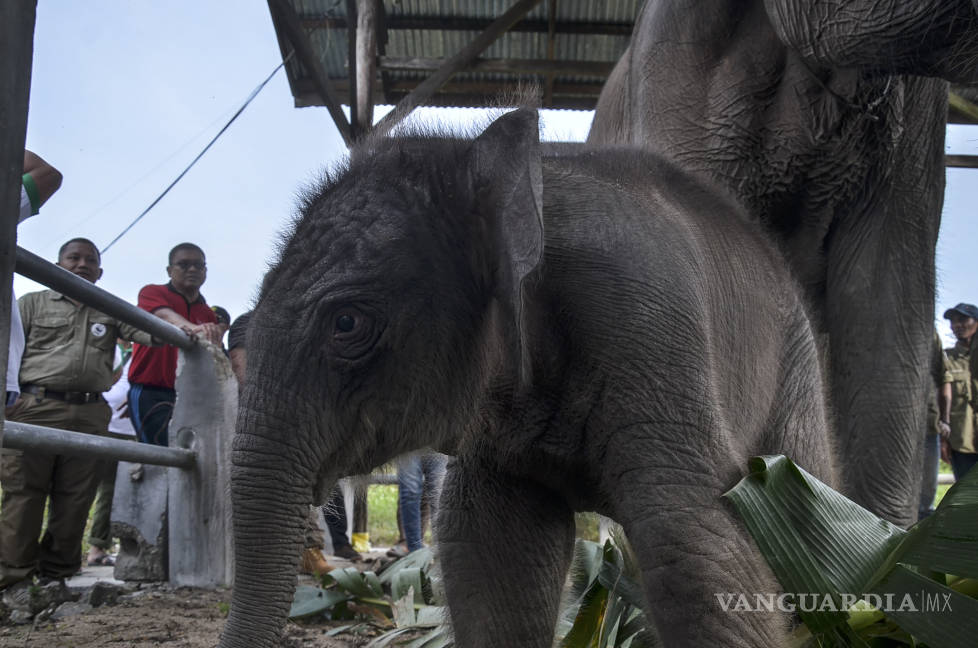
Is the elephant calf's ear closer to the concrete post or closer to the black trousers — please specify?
the concrete post

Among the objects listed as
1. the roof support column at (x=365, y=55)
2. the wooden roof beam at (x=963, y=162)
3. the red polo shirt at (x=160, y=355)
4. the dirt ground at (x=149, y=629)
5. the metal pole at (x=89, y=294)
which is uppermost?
the roof support column at (x=365, y=55)

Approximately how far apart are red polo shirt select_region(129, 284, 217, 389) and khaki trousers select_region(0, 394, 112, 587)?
759mm

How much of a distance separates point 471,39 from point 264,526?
25.4ft

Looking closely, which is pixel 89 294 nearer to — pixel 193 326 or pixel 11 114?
pixel 11 114

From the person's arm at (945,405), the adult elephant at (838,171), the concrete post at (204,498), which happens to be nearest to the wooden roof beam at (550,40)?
the concrete post at (204,498)

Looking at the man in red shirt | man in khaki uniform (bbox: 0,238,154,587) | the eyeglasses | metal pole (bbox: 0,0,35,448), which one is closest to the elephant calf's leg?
metal pole (bbox: 0,0,35,448)

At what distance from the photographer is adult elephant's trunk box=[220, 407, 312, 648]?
72.2 inches

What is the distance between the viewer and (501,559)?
7.98 ft

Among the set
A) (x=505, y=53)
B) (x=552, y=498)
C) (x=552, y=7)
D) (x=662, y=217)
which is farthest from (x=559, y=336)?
(x=505, y=53)

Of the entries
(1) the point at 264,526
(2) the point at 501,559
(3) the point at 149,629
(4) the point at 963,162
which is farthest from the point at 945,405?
(1) the point at 264,526

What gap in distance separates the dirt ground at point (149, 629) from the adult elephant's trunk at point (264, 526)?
227 cm

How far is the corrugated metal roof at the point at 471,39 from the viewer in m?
8.52

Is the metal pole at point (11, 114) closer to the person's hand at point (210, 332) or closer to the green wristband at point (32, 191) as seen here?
the green wristband at point (32, 191)

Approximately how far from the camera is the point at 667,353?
1.99 metres
